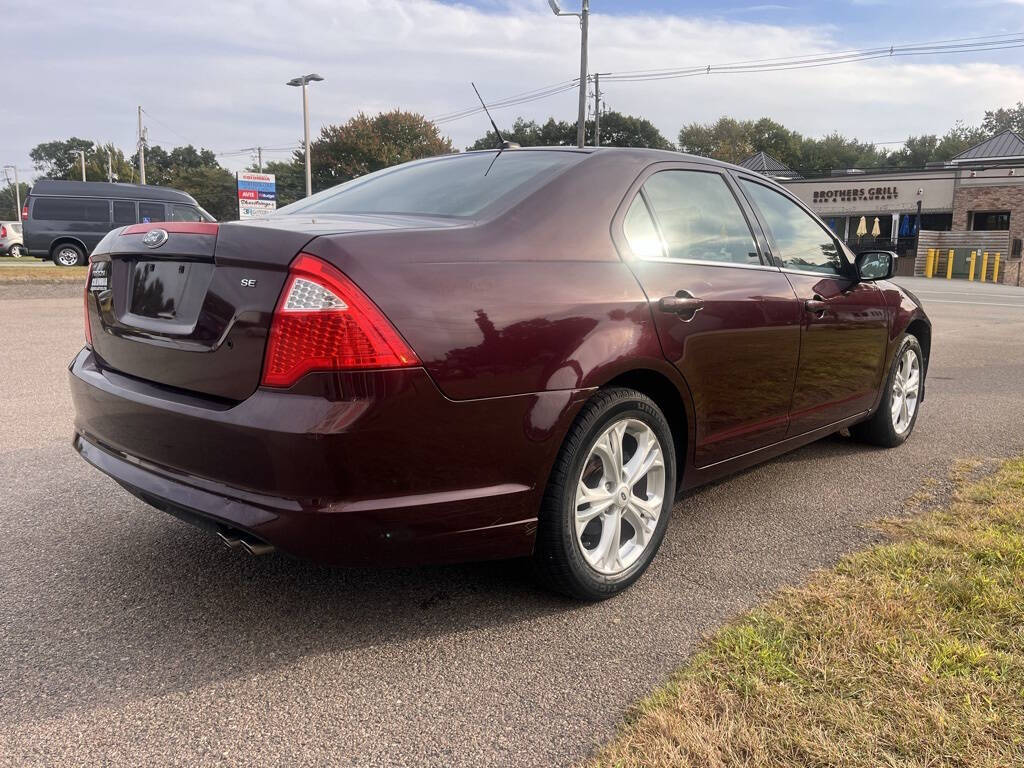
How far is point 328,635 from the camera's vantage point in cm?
252

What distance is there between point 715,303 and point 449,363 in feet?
4.41

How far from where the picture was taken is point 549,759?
194 cm

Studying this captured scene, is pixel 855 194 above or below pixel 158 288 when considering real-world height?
above

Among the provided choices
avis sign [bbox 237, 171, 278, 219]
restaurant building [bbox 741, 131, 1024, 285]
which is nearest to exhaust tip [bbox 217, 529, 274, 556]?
avis sign [bbox 237, 171, 278, 219]

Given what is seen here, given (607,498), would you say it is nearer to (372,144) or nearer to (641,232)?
(641,232)

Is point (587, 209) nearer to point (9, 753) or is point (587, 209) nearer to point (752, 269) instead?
point (752, 269)

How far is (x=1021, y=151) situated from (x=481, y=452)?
2096 inches

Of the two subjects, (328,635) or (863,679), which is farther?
(328,635)

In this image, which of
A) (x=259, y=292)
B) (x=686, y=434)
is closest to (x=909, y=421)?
(x=686, y=434)

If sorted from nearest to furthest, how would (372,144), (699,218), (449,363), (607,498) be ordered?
(449,363), (607,498), (699,218), (372,144)

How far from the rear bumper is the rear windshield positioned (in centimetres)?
79

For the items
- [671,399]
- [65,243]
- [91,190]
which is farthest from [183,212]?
[671,399]

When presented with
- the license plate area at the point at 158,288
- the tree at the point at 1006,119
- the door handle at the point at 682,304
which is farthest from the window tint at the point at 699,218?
the tree at the point at 1006,119

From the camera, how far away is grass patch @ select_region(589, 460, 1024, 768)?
1929 mm
